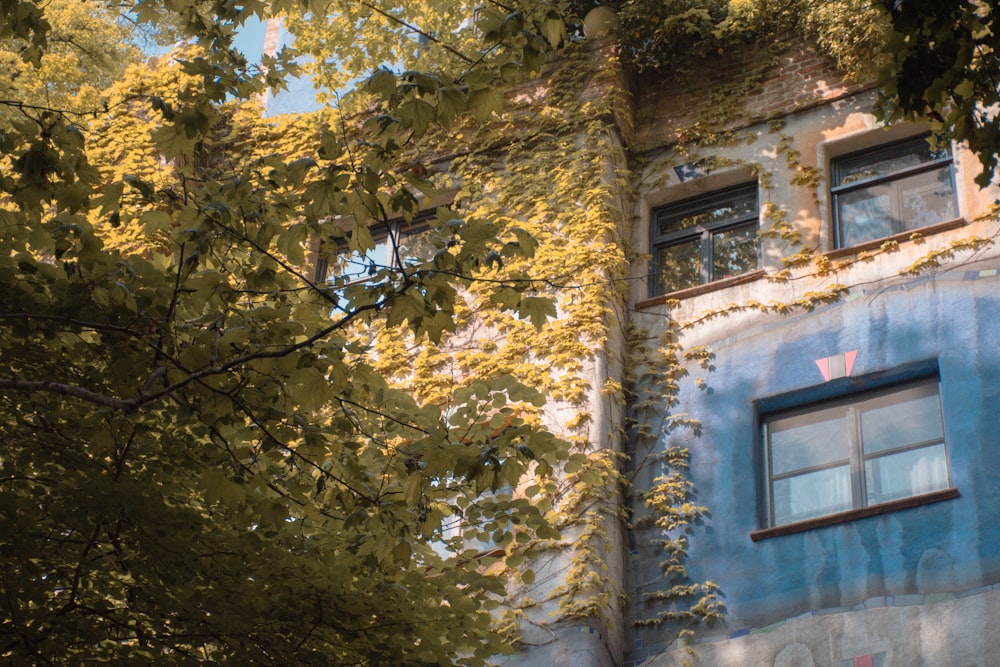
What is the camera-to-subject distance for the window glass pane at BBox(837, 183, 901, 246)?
11391mm

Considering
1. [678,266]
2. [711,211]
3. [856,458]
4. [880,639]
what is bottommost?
[880,639]

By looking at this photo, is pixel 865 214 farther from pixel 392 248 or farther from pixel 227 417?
pixel 227 417

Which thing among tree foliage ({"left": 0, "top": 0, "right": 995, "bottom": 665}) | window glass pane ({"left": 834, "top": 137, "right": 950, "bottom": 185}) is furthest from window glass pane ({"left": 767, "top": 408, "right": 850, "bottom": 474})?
window glass pane ({"left": 834, "top": 137, "right": 950, "bottom": 185})

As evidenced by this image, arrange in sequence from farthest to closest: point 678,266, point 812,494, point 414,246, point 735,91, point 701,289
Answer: point 414,246 → point 735,91 → point 678,266 → point 701,289 → point 812,494

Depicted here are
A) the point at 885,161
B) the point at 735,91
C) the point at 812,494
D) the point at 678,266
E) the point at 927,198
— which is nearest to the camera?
the point at 812,494

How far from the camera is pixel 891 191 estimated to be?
38.0 ft

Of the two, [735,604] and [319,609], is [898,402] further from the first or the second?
[319,609]

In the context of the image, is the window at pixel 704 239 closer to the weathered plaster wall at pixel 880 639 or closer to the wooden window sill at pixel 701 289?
the wooden window sill at pixel 701 289

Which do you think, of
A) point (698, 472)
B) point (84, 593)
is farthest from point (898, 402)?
point (84, 593)

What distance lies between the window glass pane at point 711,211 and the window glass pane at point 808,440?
2537mm

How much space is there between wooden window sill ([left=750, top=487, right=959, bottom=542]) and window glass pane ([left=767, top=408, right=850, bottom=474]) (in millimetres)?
676

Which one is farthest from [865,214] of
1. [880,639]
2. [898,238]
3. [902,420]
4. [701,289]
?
[880,639]

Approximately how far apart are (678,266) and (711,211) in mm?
769

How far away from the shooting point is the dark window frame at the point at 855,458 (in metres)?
9.30
